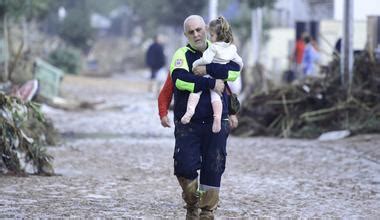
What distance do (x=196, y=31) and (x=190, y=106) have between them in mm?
606

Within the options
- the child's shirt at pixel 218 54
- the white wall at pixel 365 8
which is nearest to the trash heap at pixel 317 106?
the white wall at pixel 365 8

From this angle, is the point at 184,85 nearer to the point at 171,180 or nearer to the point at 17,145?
the point at 171,180

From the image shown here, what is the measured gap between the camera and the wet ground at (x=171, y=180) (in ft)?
28.4

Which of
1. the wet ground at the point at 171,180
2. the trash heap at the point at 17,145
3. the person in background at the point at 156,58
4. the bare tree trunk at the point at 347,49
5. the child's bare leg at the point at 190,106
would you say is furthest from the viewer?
the person in background at the point at 156,58

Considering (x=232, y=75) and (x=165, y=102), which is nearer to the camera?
(x=232, y=75)

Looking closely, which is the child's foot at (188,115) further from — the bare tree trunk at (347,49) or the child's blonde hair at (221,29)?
the bare tree trunk at (347,49)

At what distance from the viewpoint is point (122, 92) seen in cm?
3167

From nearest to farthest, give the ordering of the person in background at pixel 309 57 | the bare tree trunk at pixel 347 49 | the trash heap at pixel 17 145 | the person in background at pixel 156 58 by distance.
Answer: the trash heap at pixel 17 145, the bare tree trunk at pixel 347 49, the person in background at pixel 309 57, the person in background at pixel 156 58

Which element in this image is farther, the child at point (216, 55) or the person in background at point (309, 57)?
the person in background at point (309, 57)

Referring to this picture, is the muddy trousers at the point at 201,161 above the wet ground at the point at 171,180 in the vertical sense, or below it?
above

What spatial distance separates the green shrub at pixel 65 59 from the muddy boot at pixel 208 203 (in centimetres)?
3264

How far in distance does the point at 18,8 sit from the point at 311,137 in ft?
29.3

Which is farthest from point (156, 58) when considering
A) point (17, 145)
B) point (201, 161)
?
point (201, 161)

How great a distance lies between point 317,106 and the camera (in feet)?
55.9
